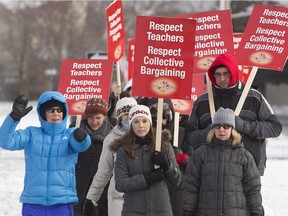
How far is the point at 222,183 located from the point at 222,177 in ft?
0.13

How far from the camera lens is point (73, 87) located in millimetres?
8625

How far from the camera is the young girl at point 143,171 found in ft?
18.3

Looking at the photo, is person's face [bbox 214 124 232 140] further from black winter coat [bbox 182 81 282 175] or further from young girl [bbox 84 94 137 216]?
young girl [bbox 84 94 137 216]

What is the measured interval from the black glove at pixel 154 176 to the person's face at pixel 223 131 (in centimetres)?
49

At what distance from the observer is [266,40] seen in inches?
280

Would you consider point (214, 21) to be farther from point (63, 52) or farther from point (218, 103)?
point (63, 52)

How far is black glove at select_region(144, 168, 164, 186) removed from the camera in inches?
219

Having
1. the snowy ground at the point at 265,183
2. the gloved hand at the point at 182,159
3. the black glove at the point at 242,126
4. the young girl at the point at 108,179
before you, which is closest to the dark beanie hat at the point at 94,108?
the young girl at the point at 108,179

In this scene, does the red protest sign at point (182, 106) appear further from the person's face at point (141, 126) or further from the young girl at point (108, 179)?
the person's face at point (141, 126)

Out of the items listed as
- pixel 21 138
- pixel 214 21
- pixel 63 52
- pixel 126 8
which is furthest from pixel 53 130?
pixel 126 8

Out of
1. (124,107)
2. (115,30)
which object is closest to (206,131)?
(124,107)

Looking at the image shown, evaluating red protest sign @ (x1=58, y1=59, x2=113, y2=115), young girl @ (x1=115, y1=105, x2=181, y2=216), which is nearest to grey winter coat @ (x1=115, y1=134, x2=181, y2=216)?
young girl @ (x1=115, y1=105, x2=181, y2=216)

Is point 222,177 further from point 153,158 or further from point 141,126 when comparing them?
point 141,126

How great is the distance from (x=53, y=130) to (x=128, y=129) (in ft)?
2.04
